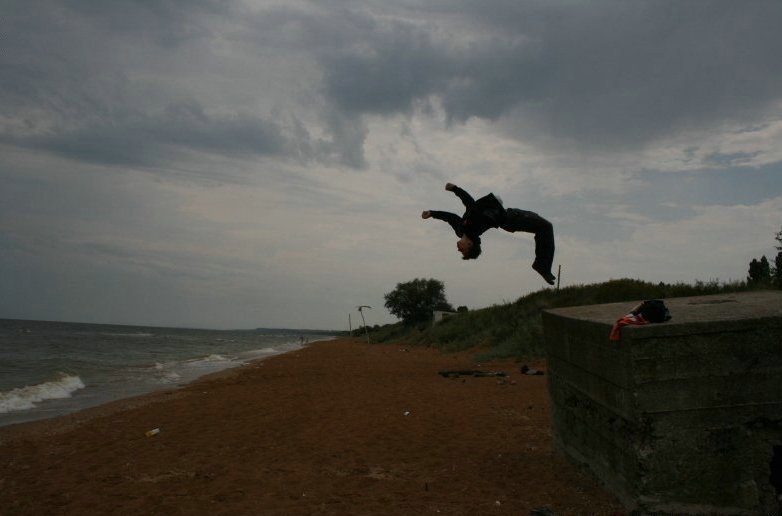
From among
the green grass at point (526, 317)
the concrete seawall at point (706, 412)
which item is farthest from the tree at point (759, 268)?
the concrete seawall at point (706, 412)

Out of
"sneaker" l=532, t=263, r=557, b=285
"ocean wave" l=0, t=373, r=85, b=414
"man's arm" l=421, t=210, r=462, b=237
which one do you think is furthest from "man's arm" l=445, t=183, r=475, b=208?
"ocean wave" l=0, t=373, r=85, b=414

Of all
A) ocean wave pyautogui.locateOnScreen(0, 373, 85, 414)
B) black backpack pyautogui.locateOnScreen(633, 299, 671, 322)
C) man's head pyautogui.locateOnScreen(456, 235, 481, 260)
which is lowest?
ocean wave pyautogui.locateOnScreen(0, 373, 85, 414)

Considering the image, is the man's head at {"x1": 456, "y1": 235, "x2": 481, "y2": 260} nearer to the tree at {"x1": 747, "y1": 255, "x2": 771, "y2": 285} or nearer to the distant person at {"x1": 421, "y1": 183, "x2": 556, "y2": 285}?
the distant person at {"x1": 421, "y1": 183, "x2": 556, "y2": 285}

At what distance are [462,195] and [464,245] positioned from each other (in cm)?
45

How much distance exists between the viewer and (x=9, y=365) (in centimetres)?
2281

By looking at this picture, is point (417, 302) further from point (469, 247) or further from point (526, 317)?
point (469, 247)

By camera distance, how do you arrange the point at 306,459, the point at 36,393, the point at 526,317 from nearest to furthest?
the point at 306,459 < the point at 36,393 < the point at 526,317

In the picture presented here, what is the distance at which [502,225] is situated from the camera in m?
4.59

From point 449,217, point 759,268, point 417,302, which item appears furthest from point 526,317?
point 417,302

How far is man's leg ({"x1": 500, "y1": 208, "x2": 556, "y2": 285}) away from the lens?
4.55 m

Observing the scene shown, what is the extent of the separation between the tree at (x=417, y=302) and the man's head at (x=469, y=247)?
55.2m

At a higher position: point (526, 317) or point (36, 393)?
point (526, 317)

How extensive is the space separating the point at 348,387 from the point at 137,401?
5060 mm

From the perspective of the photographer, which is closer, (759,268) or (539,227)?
(539,227)
